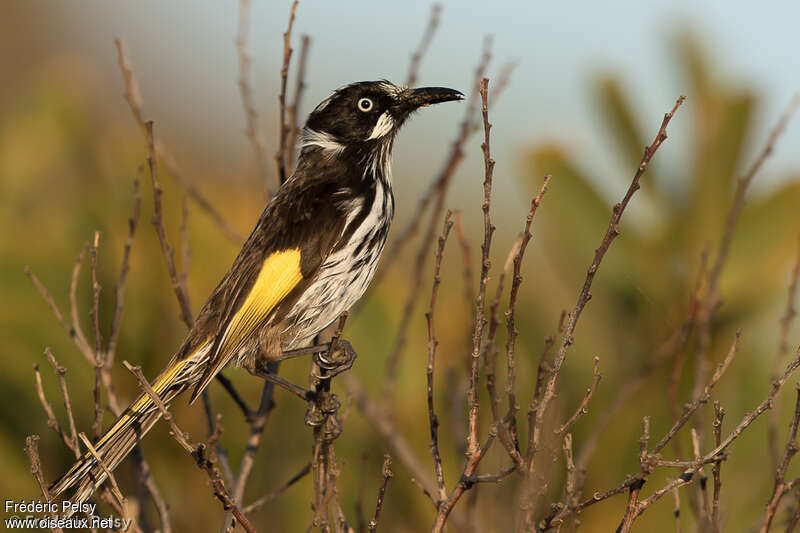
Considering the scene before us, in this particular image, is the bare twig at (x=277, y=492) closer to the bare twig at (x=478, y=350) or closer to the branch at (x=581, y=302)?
the bare twig at (x=478, y=350)

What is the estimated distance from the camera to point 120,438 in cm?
315

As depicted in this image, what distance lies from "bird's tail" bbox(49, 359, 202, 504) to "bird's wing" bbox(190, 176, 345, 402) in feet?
0.72

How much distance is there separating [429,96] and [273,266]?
1.09 m

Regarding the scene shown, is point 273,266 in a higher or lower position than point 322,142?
lower

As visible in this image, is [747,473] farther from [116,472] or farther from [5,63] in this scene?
[5,63]

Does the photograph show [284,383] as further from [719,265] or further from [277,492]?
[719,265]

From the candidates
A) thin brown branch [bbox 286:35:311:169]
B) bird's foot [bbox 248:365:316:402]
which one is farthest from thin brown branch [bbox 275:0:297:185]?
bird's foot [bbox 248:365:316:402]

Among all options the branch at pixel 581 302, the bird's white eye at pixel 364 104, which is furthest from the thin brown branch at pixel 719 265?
the bird's white eye at pixel 364 104

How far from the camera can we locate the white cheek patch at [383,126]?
4139mm

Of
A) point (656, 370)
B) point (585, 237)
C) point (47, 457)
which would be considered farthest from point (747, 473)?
point (47, 457)

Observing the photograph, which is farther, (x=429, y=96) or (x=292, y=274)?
(x=429, y=96)

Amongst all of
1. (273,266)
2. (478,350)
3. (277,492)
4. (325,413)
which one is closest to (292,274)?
(273,266)

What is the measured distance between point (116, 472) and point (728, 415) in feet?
9.59

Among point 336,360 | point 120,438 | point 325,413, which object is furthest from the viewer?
point 336,360
